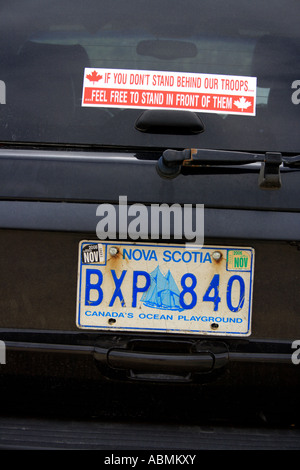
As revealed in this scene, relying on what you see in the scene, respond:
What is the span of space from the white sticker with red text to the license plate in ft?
1.65

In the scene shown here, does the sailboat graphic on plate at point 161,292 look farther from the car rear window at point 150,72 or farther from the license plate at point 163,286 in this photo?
the car rear window at point 150,72

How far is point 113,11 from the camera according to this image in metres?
2.08

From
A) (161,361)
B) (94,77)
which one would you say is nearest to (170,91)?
(94,77)

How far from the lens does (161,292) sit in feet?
5.76

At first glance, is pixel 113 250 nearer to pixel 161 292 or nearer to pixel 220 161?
pixel 161 292

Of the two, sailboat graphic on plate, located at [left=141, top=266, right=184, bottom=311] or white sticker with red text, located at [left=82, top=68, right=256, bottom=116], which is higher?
white sticker with red text, located at [left=82, top=68, right=256, bottom=116]

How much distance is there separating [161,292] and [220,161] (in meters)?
0.46

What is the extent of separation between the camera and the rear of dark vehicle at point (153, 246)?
69.0 inches

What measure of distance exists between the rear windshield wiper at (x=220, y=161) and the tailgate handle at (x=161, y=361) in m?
0.57

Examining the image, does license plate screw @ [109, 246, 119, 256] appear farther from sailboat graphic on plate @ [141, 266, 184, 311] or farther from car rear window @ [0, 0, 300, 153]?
car rear window @ [0, 0, 300, 153]

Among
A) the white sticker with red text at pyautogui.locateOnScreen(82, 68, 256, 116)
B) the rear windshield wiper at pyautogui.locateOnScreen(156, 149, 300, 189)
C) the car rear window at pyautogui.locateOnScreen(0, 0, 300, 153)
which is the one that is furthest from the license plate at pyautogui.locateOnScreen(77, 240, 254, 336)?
the white sticker with red text at pyautogui.locateOnScreen(82, 68, 256, 116)

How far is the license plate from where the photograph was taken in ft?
5.75

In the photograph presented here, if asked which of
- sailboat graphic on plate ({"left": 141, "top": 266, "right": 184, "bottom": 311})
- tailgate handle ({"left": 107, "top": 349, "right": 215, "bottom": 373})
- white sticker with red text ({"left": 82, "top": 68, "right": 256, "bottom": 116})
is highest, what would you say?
white sticker with red text ({"left": 82, "top": 68, "right": 256, "bottom": 116})


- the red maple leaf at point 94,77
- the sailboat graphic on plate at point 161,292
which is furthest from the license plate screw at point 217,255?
the red maple leaf at point 94,77
